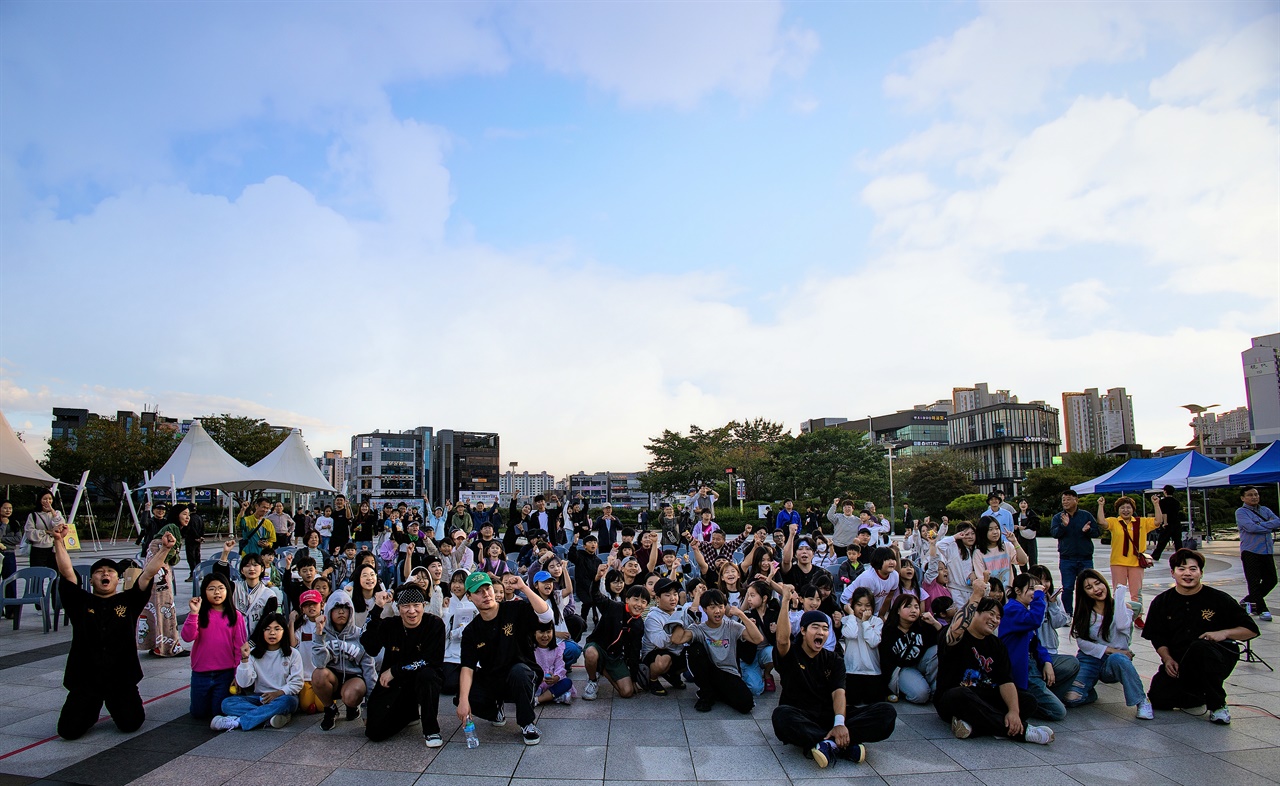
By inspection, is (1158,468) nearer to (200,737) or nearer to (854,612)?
(854,612)

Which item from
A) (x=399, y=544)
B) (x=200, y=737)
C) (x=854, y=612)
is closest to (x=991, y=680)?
(x=854, y=612)

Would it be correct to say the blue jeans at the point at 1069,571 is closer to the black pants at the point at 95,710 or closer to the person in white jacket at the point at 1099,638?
the person in white jacket at the point at 1099,638

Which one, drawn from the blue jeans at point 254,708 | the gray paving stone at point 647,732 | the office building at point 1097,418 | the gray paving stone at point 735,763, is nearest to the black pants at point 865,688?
the gray paving stone at point 735,763

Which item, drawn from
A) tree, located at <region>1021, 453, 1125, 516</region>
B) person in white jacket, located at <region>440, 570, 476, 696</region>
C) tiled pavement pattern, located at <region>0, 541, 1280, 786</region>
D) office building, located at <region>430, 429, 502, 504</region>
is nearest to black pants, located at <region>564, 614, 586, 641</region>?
person in white jacket, located at <region>440, 570, 476, 696</region>

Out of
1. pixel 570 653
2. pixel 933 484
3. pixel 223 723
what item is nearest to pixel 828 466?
pixel 933 484

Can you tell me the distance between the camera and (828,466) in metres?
38.7

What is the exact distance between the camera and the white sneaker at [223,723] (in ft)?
18.2

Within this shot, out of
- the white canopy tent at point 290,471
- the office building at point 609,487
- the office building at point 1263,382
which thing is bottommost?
the office building at point 609,487

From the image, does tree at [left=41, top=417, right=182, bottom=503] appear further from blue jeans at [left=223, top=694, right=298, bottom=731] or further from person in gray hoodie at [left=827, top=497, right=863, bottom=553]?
blue jeans at [left=223, top=694, right=298, bottom=731]

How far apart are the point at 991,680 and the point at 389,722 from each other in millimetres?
4694

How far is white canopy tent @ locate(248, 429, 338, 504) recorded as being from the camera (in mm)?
18547

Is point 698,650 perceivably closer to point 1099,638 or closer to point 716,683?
point 716,683

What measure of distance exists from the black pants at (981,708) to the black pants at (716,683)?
5.16 ft

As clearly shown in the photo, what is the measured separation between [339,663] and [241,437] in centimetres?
4079
